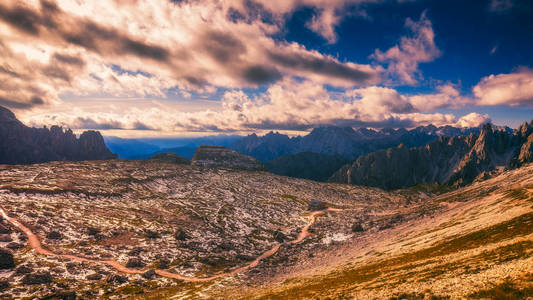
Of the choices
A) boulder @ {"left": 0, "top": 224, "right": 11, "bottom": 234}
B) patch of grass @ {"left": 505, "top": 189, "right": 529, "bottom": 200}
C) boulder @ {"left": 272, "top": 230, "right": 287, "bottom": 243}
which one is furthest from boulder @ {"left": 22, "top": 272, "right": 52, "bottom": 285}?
patch of grass @ {"left": 505, "top": 189, "right": 529, "bottom": 200}

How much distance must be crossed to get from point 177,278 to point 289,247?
49.6m

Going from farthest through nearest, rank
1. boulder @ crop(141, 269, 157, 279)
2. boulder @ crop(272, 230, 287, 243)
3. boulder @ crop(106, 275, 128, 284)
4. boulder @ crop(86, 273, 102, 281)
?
boulder @ crop(272, 230, 287, 243)
boulder @ crop(141, 269, 157, 279)
boulder @ crop(106, 275, 128, 284)
boulder @ crop(86, 273, 102, 281)

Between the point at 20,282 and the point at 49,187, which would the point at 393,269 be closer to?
the point at 20,282

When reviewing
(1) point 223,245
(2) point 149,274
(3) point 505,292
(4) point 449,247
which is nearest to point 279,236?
(1) point 223,245

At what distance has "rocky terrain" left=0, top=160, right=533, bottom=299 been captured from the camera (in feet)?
127

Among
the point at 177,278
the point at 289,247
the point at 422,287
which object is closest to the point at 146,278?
the point at 177,278

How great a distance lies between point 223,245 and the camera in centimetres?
9619

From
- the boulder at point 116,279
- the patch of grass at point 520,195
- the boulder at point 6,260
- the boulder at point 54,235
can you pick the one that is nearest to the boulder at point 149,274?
the boulder at point 116,279

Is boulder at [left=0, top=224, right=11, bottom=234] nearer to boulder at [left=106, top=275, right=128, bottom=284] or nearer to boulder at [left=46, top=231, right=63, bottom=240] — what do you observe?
boulder at [left=46, top=231, right=63, bottom=240]

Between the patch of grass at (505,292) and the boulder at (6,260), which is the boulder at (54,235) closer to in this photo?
the boulder at (6,260)

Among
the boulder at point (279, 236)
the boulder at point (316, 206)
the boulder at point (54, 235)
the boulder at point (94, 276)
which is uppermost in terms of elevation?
the boulder at point (54, 235)

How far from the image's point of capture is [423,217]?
113 meters

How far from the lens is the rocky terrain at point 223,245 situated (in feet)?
127

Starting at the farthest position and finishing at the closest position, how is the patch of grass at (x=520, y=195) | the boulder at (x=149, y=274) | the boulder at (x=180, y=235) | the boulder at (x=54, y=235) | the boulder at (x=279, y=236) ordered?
the boulder at (x=279, y=236) < the boulder at (x=180, y=235) < the patch of grass at (x=520, y=195) < the boulder at (x=54, y=235) < the boulder at (x=149, y=274)
